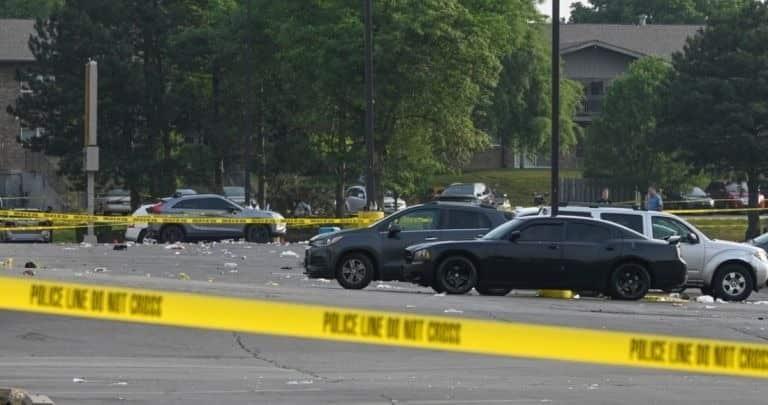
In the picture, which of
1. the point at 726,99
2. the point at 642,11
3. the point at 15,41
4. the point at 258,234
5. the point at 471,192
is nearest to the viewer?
the point at 258,234

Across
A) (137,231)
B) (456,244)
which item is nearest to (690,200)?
(137,231)

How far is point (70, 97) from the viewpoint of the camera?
211 ft

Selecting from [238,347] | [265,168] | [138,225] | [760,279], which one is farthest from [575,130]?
[238,347]

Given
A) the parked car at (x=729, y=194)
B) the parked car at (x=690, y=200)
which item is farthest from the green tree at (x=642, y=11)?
the parked car at (x=690, y=200)

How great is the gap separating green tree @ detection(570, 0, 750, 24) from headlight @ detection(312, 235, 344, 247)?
89525 millimetres

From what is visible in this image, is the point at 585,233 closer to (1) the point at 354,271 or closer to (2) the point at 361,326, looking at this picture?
(1) the point at 354,271

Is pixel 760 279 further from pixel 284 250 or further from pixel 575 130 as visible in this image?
pixel 575 130

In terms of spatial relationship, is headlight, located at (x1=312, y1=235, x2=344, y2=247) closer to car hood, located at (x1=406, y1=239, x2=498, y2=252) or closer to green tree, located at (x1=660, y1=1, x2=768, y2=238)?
car hood, located at (x1=406, y1=239, x2=498, y2=252)

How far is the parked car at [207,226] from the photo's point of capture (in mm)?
43469

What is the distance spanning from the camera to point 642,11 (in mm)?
119438

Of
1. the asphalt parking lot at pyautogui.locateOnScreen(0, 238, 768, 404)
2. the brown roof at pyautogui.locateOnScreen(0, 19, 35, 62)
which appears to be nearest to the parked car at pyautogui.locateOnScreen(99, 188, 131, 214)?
the brown roof at pyautogui.locateOnScreen(0, 19, 35, 62)

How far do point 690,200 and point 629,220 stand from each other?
1652 inches

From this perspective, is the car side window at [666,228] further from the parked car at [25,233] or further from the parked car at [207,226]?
the parked car at [25,233]

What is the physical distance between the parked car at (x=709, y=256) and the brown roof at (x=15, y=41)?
61199 millimetres
